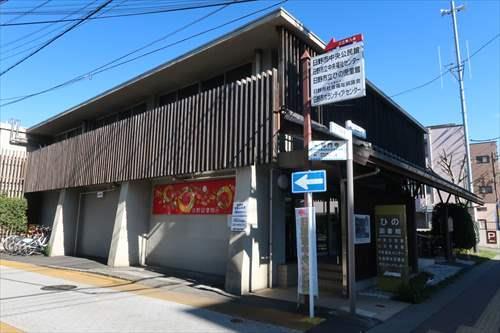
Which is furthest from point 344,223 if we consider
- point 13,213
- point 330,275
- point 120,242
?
point 13,213

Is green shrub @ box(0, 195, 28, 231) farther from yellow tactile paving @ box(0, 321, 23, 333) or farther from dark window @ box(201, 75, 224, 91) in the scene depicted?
yellow tactile paving @ box(0, 321, 23, 333)

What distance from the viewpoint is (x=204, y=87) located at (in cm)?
1346

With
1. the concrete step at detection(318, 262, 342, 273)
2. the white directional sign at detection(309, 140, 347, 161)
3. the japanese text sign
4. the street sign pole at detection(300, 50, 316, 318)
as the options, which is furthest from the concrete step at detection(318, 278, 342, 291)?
the japanese text sign

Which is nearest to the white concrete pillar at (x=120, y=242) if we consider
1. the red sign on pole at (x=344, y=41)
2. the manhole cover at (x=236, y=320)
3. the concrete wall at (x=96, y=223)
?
the concrete wall at (x=96, y=223)

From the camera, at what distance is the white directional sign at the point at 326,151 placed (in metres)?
7.30

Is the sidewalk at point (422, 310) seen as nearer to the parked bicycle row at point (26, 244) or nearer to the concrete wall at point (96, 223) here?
the concrete wall at point (96, 223)

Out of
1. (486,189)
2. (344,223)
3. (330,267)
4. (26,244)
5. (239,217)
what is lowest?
(330,267)

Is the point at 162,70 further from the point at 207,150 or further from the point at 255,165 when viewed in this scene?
the point at 255,165

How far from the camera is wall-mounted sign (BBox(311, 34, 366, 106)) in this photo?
7.03 metres

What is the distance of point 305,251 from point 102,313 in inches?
157

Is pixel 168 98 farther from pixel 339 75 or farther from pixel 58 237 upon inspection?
pixel 339 75

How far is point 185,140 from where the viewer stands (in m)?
11.5

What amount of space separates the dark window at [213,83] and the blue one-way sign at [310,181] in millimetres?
6453

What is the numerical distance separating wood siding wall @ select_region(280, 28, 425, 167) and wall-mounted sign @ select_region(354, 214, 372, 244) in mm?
2868
